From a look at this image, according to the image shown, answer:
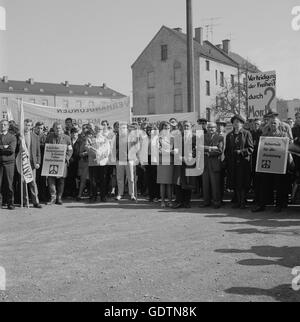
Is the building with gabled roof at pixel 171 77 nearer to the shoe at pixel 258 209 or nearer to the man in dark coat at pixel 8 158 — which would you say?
the man in dark coat at pixel 8 158

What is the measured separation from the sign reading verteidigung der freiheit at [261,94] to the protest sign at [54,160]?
510 centimetres

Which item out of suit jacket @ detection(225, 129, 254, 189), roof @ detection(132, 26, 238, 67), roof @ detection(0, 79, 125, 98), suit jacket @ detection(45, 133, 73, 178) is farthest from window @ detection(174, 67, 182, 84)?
roof @ detection(0, 79, 125, 98)

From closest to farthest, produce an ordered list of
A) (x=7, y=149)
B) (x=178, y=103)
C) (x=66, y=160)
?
(x=7, y=149) → (x=66, y=160) → (x=178, y=103)

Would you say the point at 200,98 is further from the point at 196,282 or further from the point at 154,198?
the point at 196,282

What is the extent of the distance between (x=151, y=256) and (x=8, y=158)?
6098 millimetres

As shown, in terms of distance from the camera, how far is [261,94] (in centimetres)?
1211

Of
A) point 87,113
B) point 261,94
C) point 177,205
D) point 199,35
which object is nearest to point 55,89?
point 199,35

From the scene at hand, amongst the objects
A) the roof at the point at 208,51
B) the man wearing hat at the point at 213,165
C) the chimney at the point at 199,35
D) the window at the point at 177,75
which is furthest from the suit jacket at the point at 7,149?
the chimney at the point at 199,35

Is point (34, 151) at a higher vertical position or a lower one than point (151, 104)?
lower

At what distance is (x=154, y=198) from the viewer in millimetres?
12375

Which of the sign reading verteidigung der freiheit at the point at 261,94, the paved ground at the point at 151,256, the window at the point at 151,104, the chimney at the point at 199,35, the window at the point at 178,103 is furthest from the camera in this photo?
the chimney at the point at 199,35

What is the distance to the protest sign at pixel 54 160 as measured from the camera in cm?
1225

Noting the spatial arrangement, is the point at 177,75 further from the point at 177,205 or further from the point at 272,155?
the point at 272,155
